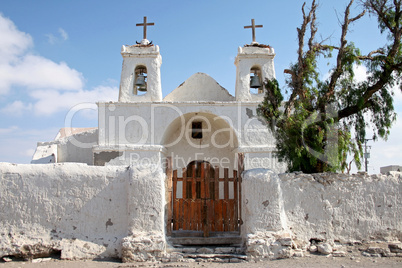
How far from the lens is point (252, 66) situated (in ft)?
37.1

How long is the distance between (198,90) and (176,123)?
1558 mm

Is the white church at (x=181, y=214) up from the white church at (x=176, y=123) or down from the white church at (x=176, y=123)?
down

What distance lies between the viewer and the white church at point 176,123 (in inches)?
405

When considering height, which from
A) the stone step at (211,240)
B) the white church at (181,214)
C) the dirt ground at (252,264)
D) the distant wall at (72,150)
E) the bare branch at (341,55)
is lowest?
the dirt ground at (252,264)

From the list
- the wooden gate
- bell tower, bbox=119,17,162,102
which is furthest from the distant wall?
the wooden gate

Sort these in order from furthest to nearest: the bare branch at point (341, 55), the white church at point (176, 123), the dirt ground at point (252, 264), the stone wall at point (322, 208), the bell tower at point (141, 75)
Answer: the bell tower at point (141, 75), the white church at point (176, 123), the bare branch at point (341, 55), the stone wall at point (322, 208), the dirt ground at point (252, 264)

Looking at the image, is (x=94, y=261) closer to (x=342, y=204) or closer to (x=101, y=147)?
(x=342, y=204)

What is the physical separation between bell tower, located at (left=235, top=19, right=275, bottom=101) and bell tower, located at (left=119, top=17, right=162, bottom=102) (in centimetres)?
247

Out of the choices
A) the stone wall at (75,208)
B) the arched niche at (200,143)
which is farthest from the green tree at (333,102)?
the arched niche at (200,143)

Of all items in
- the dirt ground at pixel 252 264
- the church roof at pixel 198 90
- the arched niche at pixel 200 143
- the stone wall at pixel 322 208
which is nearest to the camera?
the dirt ground at pixel 252 264

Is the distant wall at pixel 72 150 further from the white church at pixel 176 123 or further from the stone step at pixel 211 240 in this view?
the stone step at pixel 211 240

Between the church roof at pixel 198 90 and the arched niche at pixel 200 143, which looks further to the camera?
the church roof at pixel 198 90

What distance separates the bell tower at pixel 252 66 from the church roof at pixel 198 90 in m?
0.94

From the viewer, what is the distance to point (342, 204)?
5891 millimetres
